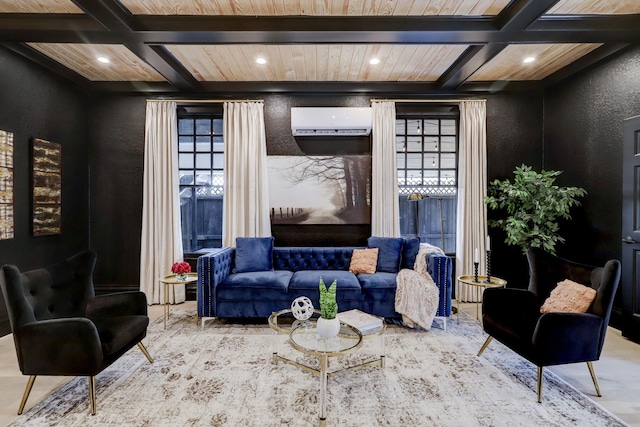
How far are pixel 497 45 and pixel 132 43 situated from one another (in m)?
3.65

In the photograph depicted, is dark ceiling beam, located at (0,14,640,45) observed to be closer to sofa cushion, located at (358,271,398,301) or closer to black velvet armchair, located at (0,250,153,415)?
black velvet armchair, located at (0,250,153,415)

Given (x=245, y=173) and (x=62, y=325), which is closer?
Result: (x=62, y=325)

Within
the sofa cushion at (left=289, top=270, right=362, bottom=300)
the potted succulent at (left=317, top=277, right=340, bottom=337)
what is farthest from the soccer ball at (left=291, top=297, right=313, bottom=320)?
the sofa cushion at (left=289, top=270, right=362, bottom=300)

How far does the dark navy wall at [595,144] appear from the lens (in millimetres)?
3758

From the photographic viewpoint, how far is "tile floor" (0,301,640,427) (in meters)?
2.30

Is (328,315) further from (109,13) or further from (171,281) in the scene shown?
(109,13)

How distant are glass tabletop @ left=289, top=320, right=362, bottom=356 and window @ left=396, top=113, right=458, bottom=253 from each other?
2.89 m

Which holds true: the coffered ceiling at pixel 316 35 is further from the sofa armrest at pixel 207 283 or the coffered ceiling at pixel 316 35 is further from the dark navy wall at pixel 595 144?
the sofa armrest at pixel 207 283

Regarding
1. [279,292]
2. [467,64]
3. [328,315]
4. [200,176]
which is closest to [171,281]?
[279,292]

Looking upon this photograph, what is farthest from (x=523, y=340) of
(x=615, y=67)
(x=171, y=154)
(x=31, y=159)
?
(x=31, y=159)

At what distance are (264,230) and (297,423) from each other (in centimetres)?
299

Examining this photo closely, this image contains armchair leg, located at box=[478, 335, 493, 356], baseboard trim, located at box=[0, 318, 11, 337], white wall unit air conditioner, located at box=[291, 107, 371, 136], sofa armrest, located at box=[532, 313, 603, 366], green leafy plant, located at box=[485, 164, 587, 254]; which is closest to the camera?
sofa armrest, located at box=[532, 313, 603, 366]

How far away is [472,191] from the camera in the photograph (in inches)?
191

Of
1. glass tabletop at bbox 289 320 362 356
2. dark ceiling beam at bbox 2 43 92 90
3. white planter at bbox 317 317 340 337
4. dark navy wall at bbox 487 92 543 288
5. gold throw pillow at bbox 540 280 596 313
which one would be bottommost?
glass tabletop at bbox 289 320 362 356
